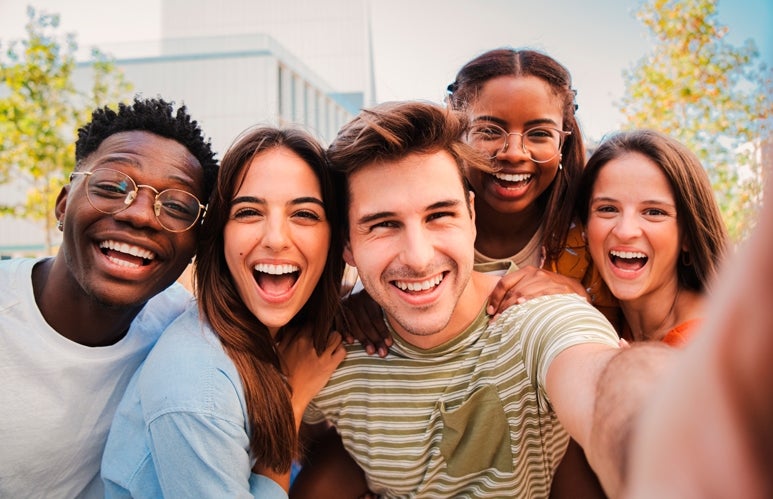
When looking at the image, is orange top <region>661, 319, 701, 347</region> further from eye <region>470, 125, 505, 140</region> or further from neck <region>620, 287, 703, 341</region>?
eye <region>470, 125, 505, 140</region>

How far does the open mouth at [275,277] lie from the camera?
257 cm

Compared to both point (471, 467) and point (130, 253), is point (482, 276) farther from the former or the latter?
point (130, 253)

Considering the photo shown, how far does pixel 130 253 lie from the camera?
8.45 feet

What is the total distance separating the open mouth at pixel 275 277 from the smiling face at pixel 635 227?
1722mm

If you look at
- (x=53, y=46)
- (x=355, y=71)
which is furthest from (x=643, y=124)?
(x=355, y=71)

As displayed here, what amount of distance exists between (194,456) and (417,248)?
48.5 inches

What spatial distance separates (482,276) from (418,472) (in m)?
1.03

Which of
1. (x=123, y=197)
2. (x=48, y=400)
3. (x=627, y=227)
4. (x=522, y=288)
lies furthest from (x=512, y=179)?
(x=48, y=400)

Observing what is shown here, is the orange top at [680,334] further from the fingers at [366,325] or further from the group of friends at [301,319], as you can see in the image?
the fingers at [366,325]

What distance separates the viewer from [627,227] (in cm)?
293

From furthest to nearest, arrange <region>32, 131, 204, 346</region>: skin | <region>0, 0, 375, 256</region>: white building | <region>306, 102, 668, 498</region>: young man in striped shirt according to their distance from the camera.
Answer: <region>0, 0, 375, 256</region>: white building → <region>32, 131, 204, 346</region>: skin → <region>306, 102, 668, 498</region>: young man in striped shirt

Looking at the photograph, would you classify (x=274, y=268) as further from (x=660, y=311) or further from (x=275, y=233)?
(x=660, y=311)

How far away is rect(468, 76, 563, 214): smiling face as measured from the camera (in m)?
3.31

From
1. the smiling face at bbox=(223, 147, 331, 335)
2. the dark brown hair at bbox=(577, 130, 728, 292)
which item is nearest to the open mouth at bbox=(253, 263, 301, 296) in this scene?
the smiling face at bbox=(223, 147, 331, 335)
